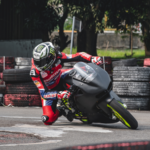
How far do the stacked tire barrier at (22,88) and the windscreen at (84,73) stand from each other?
383 centimetres

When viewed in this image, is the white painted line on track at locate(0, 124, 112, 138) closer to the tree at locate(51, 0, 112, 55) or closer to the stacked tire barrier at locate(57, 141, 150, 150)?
the stacked tire barrier at locate(57, 141, 150, 150)

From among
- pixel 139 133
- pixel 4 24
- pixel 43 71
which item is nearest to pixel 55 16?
pixel 4 24

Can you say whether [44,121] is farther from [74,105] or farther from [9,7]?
[9,7]

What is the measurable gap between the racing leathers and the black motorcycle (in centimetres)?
37

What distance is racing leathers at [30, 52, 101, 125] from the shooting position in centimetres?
580

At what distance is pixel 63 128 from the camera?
5.47 m

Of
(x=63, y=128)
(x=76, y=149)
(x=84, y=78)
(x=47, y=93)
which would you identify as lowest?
(x=63, y=128)

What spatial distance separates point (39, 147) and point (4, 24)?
58.0ft

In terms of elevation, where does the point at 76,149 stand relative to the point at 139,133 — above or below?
above

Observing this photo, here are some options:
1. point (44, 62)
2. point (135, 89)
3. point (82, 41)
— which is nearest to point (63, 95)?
point (44, 62)

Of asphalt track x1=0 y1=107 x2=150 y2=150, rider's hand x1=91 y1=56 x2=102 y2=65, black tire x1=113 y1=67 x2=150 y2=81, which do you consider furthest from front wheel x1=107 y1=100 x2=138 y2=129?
black tire x1=113 y1=67 x2=150 y2=81

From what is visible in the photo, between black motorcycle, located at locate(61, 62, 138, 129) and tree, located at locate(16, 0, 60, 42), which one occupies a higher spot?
tree, located at locate(16, 0, 60, 42)

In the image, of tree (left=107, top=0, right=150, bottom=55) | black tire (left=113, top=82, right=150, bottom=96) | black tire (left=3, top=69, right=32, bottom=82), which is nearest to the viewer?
black tire (left=113, top=82, right=150, bottom=96)

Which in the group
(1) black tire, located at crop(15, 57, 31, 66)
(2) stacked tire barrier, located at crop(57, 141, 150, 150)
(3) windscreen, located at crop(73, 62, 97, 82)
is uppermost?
(2) stacked tire barrier, located at crop(57, 141, 150, 150)
